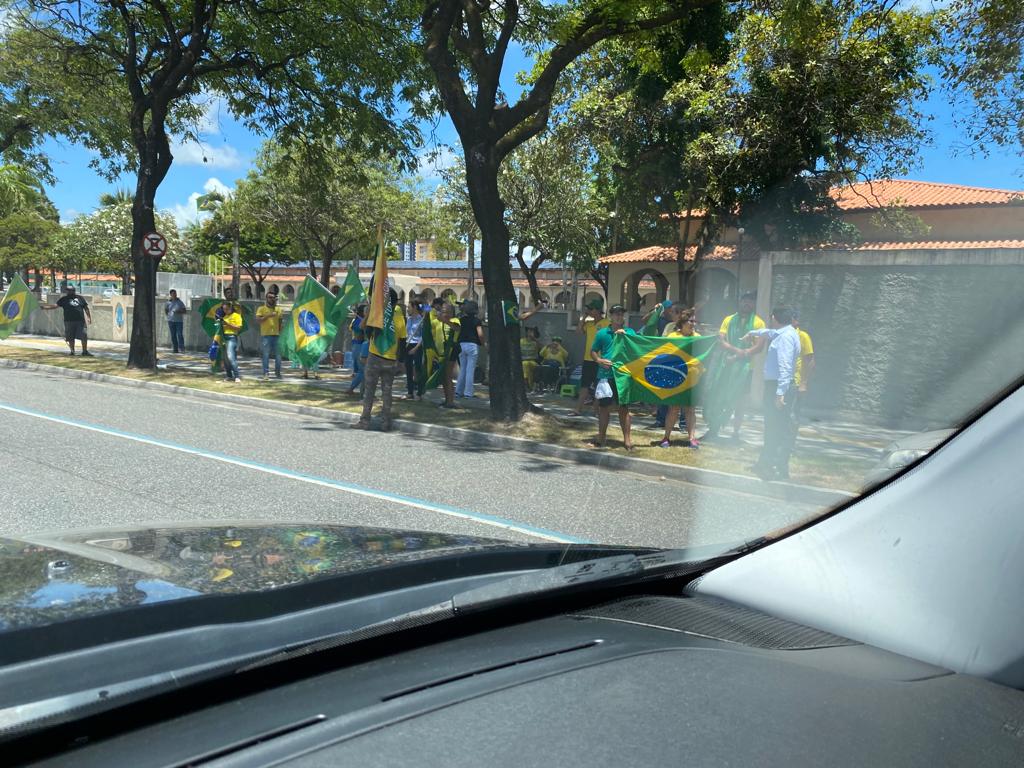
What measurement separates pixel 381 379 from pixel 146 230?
10.1 meters

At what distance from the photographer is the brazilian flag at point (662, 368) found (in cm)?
1081

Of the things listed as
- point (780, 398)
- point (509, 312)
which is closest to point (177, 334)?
point (509, 312)

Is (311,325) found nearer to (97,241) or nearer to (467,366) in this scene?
(467,366)

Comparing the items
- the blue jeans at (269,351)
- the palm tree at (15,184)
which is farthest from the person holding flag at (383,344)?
the palm tree at (15,184)

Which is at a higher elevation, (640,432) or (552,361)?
(552,361)

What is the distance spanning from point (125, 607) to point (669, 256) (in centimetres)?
3311

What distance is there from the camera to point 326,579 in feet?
6.27

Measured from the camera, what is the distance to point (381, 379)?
474 inches

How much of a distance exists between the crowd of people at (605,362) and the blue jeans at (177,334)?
6.17 m

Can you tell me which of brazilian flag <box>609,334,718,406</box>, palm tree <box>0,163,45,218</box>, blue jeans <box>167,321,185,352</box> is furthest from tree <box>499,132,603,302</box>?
brazilian flag <box>609,334,718,406</box>

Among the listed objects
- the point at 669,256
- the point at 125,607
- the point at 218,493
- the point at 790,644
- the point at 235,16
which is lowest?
the point at 218,493

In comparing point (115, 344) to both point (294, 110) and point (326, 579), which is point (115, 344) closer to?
point (294, 110)

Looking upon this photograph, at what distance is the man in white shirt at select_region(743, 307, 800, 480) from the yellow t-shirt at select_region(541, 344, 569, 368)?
7.94 meters

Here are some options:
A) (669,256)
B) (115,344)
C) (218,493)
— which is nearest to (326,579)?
(218,493)
